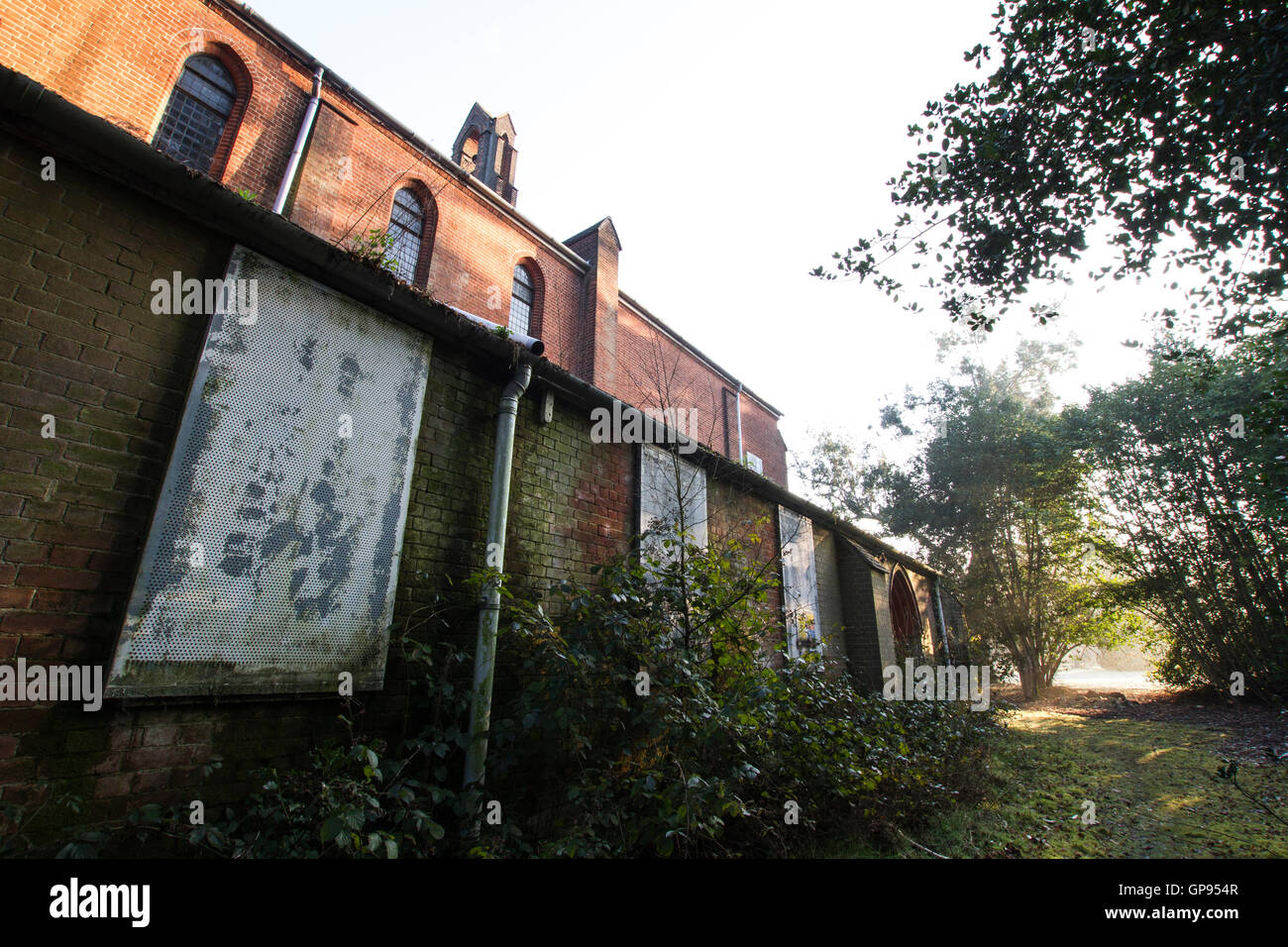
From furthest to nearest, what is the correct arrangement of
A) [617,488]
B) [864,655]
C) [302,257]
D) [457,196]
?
[457,196], [864,655], [617,488], [302,257]

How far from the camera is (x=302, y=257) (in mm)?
3498

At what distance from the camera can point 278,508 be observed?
319 cm

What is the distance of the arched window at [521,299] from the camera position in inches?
550

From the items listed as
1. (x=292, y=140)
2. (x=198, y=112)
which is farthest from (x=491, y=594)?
(x=198, y=112)

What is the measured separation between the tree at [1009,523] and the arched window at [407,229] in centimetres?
1909

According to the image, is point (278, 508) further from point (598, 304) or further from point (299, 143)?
point (598, 304)

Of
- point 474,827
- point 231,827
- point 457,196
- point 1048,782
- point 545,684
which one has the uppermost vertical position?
point 457,196

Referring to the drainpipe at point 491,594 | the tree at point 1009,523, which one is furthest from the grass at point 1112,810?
the tree at point 1009,523

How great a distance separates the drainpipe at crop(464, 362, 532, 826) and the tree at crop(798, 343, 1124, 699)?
17.3m

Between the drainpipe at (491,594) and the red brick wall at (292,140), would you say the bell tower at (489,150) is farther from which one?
the drainpipe at (491,594)

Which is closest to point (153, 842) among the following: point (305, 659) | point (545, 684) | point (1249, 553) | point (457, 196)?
point (305, 659)

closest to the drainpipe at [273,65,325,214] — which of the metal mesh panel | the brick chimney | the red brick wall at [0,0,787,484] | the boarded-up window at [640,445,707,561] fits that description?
the red brick wall at [0,0,787,484]
